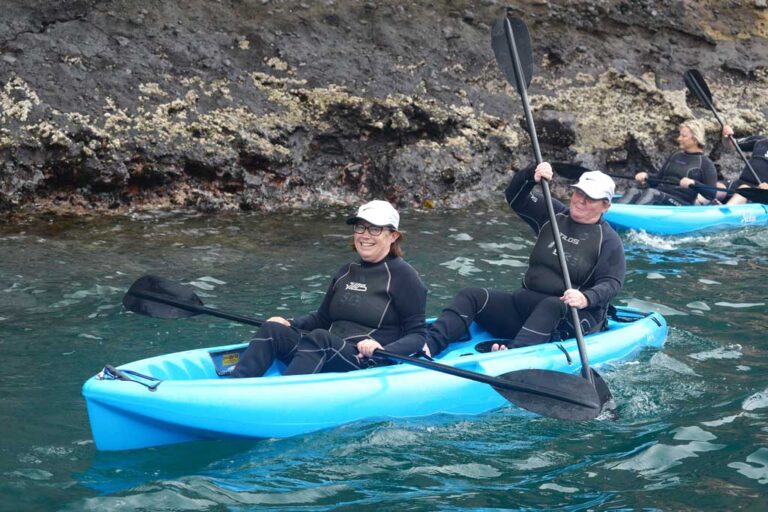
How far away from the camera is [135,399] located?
4.43 m

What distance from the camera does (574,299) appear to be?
17.9 feet

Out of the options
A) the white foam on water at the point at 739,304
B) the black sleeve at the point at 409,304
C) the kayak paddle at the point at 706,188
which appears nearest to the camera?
the black sleeve at the point at 409,304

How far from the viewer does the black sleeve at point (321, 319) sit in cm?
538

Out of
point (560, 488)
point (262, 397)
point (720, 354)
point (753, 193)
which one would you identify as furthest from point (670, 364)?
point (753, 193)

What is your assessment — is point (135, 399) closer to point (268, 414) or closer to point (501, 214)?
point (268, 414)

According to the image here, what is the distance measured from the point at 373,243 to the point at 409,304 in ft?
1.28

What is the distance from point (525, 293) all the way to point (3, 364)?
316 centimetres

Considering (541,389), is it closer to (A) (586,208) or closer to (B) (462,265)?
(A) (586,208)

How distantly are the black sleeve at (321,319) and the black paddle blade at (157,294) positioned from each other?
627mm

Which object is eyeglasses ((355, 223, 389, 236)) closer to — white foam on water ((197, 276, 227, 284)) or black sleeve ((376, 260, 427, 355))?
black sleeve ((376, 260, 427, 355))

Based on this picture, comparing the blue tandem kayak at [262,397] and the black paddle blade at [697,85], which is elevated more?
the black paddle blade at [697,85]

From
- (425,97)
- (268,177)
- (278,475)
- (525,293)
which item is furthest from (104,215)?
(278,475)

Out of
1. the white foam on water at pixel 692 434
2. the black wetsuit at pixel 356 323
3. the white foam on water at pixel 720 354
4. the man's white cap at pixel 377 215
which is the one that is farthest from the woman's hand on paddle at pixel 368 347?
the white foam on water at pixel 720 354

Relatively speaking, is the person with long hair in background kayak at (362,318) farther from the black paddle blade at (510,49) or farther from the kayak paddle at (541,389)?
the black paddle blade at (510,49)
